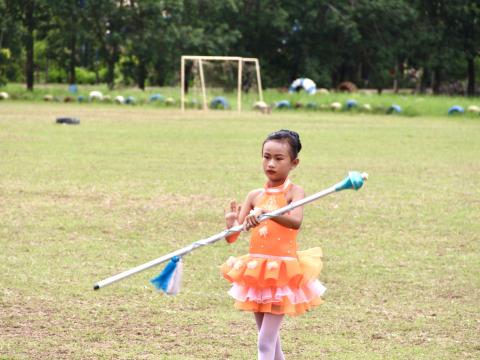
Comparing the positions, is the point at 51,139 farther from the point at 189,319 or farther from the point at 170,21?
the point at 170,21

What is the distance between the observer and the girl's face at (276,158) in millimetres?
4539

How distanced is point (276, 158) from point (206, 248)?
14.2 feet

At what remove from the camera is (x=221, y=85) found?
116 feet

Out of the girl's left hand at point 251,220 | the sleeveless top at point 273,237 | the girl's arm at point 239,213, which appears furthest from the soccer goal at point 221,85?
the girl's left hand at point 251,220

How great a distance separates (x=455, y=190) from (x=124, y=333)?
26.4ft

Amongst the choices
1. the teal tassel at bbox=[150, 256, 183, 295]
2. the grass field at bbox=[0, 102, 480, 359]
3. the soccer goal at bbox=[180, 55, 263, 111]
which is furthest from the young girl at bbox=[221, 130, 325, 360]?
the soccer goal at bbox=[180, 55, 263, 111]

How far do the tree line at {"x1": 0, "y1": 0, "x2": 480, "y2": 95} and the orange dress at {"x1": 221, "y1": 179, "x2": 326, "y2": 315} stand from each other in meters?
38.3

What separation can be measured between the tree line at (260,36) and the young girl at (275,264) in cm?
3829

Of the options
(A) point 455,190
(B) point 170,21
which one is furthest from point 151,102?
(A) point 455,190

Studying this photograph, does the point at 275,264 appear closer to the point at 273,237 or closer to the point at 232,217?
the point at 273,237

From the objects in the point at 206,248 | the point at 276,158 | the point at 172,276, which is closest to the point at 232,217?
the point at 276,158

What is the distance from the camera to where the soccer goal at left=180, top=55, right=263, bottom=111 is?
34.1m

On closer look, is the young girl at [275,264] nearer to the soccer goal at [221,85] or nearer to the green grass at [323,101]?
the green grass at [323,101]

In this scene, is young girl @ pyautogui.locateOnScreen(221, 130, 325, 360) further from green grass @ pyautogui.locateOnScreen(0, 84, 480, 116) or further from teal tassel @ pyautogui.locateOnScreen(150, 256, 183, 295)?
green grass @ pyautogui.locateOnScreen(0, 84, 480, 116)
